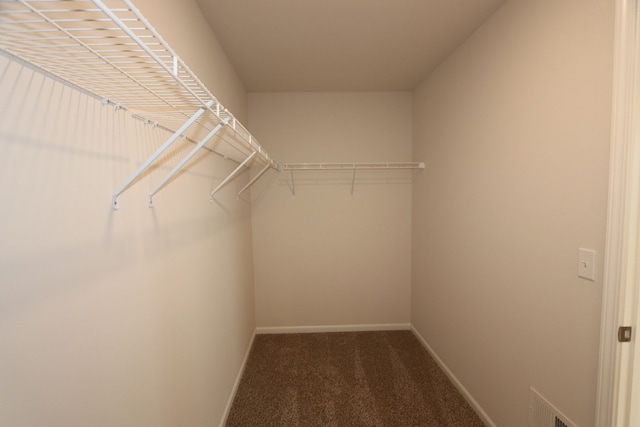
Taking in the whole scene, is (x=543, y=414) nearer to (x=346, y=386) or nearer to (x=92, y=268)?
(x=346, y=386)

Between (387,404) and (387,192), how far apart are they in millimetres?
1971

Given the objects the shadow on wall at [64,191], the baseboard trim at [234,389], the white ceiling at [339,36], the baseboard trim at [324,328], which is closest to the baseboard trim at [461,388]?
the baseboard trim at [324,328]

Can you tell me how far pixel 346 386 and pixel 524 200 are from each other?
1884 millimetres

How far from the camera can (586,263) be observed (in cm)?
121

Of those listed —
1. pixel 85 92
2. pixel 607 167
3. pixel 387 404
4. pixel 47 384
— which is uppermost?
pixel 85 92

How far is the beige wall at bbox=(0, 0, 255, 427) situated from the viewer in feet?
1.93

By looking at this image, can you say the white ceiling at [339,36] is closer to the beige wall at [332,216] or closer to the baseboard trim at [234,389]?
the beige wall at [332,216]

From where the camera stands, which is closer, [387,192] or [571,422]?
[571,422]

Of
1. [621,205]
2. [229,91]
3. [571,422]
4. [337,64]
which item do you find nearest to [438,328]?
[571,422]

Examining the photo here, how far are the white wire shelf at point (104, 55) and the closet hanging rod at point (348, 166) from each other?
1.89 metres

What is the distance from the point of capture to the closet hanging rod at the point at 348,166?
2.86 metres

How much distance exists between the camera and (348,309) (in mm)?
3195

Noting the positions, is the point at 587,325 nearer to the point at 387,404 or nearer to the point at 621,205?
the point at 621,205

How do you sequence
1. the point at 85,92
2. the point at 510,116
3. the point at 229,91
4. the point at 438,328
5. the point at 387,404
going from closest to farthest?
the point at 85,92 → the point at 510,116 → the point at 387,404 → the point at 229,91 → the point at 438,328
